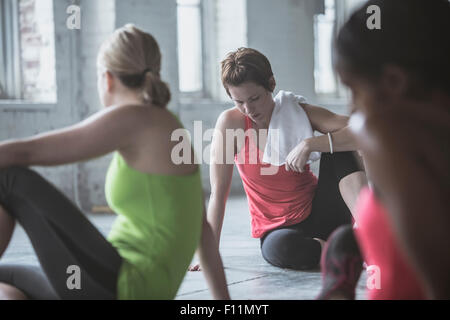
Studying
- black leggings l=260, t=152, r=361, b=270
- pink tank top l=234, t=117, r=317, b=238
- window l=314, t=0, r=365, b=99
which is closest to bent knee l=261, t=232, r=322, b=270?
black leggings l=260, t=152, r=361, b=270

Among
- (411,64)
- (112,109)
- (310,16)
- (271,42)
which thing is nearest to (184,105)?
(271,42)

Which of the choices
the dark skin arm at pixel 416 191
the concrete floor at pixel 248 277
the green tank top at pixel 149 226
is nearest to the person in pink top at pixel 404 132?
the dark skin arm at pixel 416 191

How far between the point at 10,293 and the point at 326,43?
8146 mm

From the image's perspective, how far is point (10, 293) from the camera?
→ 1.75 meters

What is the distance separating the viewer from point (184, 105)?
271 inches

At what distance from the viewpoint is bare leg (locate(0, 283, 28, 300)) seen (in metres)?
1.74

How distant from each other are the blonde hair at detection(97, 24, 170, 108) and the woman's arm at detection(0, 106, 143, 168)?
0.44 feet

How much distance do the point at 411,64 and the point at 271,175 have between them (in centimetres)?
179

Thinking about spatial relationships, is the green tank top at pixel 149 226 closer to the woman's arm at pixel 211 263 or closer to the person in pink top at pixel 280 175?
the woman's arm at pixel 211 263

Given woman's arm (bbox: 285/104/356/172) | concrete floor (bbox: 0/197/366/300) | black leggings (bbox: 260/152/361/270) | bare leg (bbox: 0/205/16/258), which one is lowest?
→ concrete floor (bbox: 0/197/366/300)

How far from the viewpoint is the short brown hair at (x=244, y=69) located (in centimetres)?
266

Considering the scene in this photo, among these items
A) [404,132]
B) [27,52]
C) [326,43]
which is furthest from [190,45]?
[404,132]

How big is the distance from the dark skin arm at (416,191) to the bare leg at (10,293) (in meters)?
1.12

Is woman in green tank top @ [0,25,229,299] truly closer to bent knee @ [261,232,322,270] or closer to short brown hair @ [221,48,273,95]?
short brown hair @ [221,48,273,95]
